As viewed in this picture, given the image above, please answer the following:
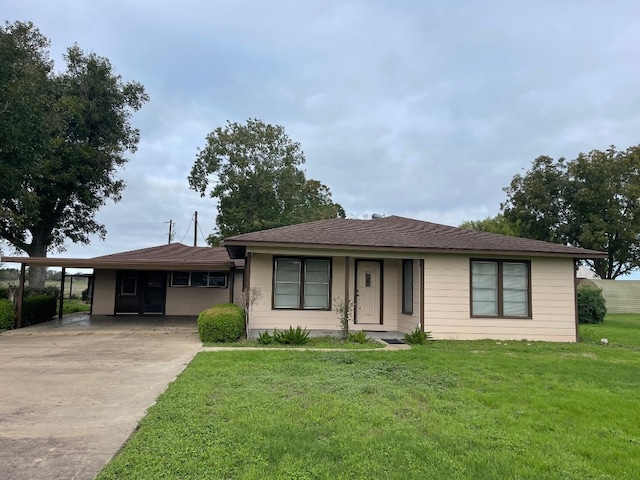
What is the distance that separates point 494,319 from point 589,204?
2378 centimetres

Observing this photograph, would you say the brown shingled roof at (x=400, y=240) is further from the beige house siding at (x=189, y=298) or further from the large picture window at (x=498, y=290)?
the beige house siding at (x=189, y=298)

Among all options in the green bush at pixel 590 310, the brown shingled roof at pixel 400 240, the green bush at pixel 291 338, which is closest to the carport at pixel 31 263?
the brown shingled roof at pixel 400 240

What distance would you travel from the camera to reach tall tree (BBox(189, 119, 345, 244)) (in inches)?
1117

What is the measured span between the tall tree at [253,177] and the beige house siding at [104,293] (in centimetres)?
1107

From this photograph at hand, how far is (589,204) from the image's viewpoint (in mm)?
30094

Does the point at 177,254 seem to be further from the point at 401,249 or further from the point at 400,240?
the point at 401,249

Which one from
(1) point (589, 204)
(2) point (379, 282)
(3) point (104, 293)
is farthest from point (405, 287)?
(1) point (589, 204)

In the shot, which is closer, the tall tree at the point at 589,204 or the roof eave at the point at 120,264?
the roof eave at the point at 120,264

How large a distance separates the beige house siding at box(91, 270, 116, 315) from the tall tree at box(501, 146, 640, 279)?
91.6 ft

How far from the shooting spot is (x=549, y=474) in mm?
3277

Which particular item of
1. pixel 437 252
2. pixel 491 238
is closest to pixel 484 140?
pixel 491 238

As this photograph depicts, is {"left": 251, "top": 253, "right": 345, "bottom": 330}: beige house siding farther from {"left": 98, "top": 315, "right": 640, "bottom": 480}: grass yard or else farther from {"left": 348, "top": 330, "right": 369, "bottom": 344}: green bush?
{"left": 98, "top": 315, "right": 640, "bottom": 480}: grass yard

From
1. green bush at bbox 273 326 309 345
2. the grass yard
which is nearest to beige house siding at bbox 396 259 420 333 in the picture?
green bush at bbox 273 326 309 345

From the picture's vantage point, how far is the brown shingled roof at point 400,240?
431 inches
